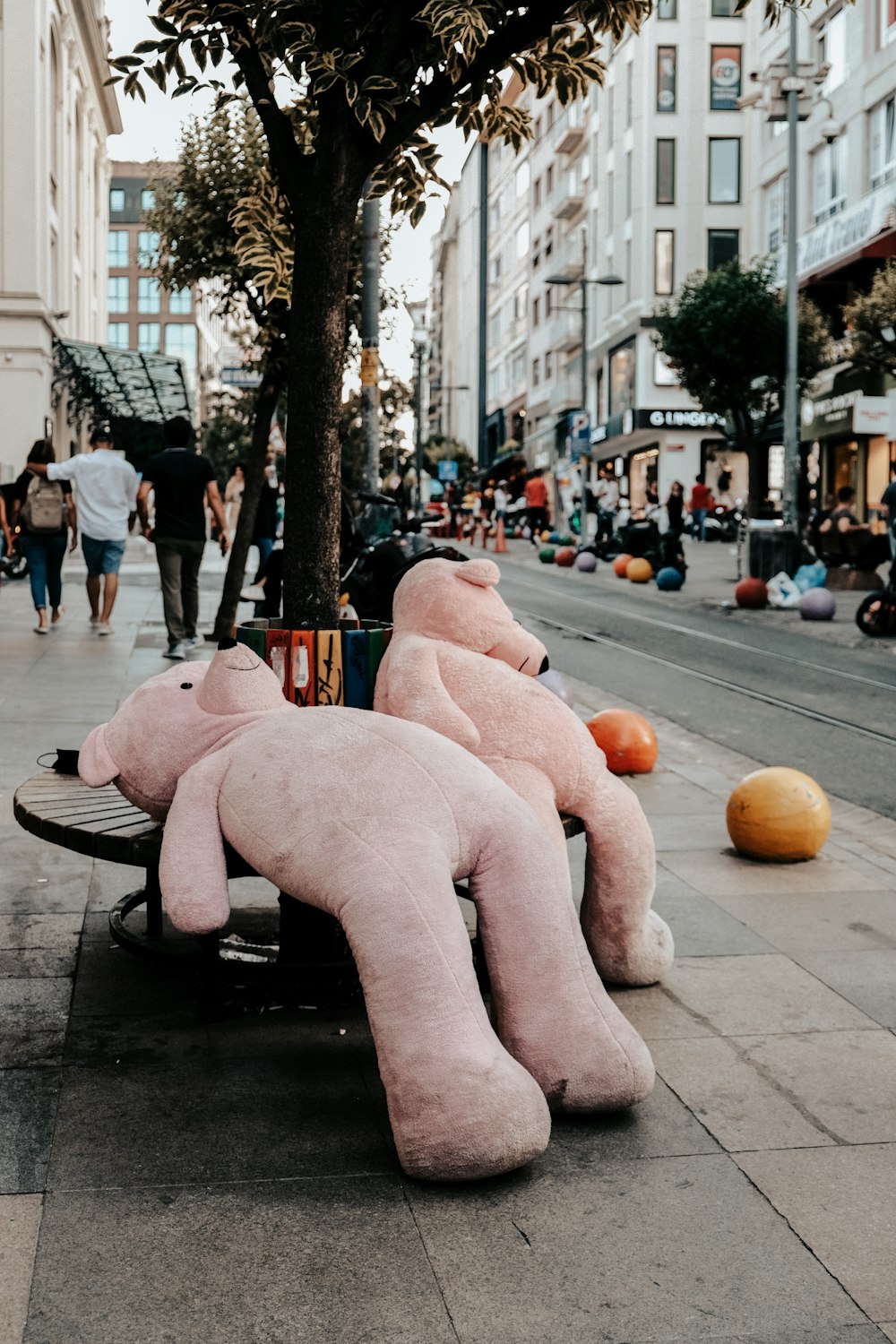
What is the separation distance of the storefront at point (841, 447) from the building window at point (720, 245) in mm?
15668

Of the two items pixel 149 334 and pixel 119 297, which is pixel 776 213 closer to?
pixel 149 334

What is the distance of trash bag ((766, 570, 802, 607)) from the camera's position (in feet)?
70.0

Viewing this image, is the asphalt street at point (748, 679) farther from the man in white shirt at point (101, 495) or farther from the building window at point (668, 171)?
the building window at point (668, 171)

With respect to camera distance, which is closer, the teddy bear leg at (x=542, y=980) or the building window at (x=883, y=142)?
the teddy bear leg at (x=542, y=980)

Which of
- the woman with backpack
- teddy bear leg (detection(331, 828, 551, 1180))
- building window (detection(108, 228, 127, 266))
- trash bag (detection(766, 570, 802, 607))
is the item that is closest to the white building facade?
trash bag (detection(766, 570, 802, 607))

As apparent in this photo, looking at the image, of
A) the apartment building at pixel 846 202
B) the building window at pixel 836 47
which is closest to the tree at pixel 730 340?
the apartment building at pixel 846 202

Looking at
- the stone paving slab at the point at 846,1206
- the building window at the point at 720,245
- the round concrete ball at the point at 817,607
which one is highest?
the building window at the point at 720,245

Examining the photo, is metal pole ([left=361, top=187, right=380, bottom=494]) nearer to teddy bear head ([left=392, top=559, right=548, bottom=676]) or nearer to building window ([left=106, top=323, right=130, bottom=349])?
teddy bear head ([left=392, top=559, right=548, bottom=676])

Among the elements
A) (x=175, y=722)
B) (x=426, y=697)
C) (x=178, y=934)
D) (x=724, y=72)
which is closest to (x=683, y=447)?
(x=724, y=72)

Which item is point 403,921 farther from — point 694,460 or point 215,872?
point 694,460

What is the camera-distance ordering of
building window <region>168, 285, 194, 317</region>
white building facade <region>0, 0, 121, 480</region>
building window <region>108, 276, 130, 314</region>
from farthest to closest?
building window <region>108, 276, 130, 314</region> → building window <region>168, 285, 194, 317</region> → white building facade <region>0, 0, 121, 480</region>

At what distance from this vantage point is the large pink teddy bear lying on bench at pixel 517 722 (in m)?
4.12

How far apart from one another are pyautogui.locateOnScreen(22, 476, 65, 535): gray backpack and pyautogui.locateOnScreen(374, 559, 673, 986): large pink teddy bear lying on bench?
391 inches

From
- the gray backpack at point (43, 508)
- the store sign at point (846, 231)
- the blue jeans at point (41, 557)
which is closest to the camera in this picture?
the gray backpack at point (43, 508)
